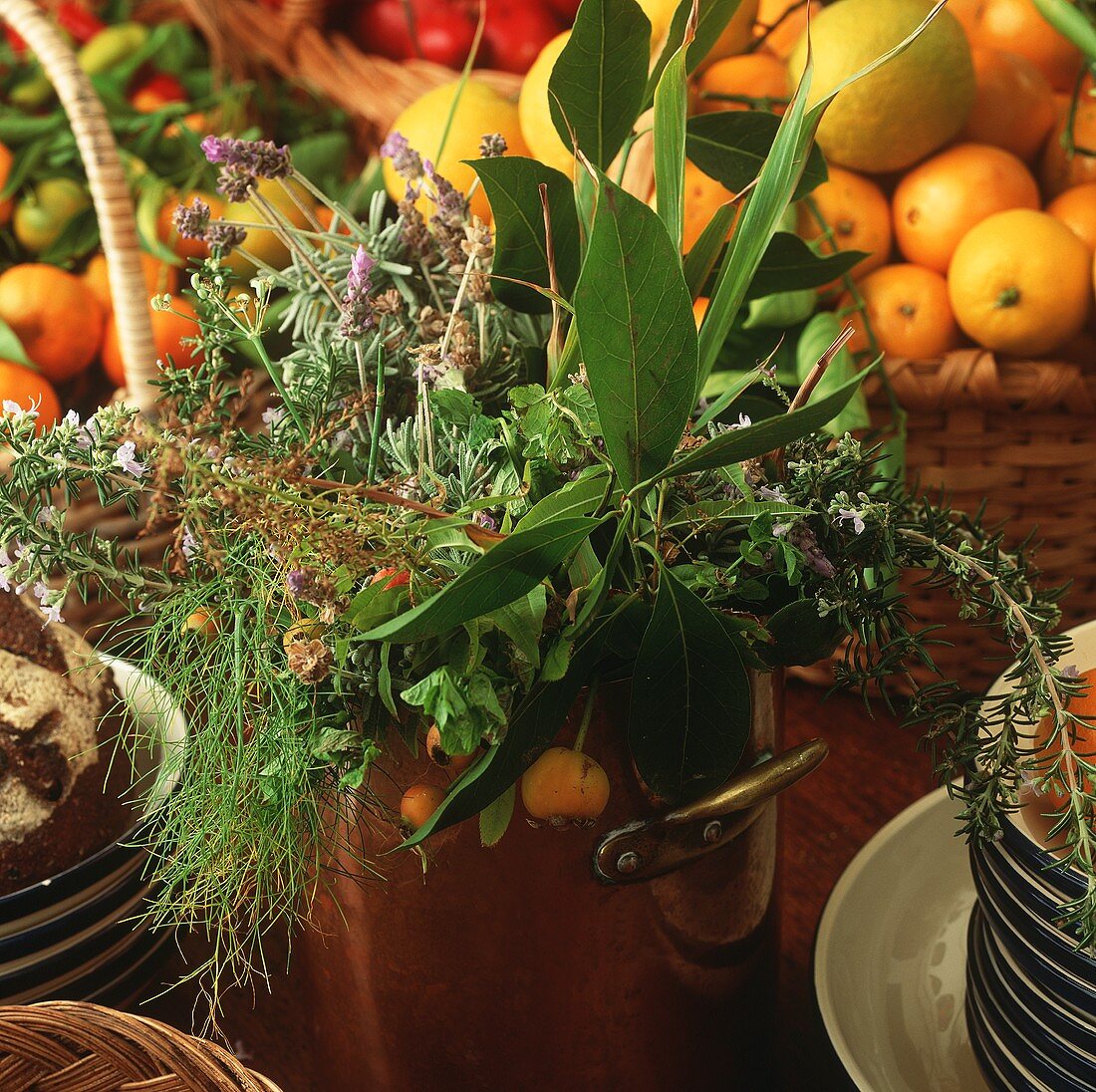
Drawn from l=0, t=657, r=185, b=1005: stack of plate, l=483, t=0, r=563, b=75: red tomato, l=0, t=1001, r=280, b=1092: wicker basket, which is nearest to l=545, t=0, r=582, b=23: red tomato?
l=483, t=0, r=563, b=75: red tomato

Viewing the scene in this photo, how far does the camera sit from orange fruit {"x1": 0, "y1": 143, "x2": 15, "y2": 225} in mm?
818

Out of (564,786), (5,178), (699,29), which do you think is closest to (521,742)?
(564,786)

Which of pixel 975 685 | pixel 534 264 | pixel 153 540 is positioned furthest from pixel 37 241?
pixel 975 685

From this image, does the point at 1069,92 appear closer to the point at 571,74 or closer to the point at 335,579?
the point at 571,74

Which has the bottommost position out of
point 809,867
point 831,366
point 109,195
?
point 809,867

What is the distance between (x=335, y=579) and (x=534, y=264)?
14 cm

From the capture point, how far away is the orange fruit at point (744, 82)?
64 centimetres

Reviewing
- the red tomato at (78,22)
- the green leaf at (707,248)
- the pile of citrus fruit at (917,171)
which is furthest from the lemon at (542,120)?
the red tomato at (78,22)

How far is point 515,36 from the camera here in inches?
34.6

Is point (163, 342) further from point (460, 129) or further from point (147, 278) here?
point (460, 129)

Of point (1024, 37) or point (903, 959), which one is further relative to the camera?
point (1024, 37)

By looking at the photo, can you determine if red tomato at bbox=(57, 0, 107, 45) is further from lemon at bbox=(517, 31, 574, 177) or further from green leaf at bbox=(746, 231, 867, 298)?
green leaf at bbox=(746, 231, 867, 298)

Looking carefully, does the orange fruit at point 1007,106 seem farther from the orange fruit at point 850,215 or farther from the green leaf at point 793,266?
the green leaf at point 793,266

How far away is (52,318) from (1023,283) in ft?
1.91
